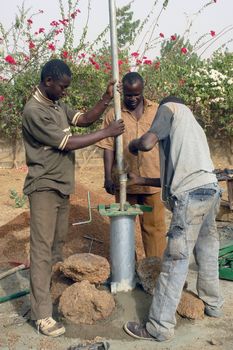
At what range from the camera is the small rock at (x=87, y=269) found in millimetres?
4082

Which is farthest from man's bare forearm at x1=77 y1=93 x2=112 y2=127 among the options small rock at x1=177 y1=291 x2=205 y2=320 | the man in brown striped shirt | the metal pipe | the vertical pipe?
small rock at x1=177 y1=291 x2=205 y2=320

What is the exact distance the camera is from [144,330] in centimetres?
377

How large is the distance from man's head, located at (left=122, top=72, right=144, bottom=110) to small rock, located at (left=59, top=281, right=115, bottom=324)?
1707mm

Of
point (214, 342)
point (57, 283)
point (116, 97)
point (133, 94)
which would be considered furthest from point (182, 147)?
point (57, 283)

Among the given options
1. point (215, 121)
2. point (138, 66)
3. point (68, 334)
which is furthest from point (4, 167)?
point (68, 334)

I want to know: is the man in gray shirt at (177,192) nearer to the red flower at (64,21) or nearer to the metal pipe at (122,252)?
the metal pipe at (122,252)

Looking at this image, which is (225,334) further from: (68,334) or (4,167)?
(4,167)

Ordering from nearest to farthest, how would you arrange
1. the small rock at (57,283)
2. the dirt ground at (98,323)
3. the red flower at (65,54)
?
the dirt ground at (98,323)
the small rock at (57,283)
the red flower at (65,54)

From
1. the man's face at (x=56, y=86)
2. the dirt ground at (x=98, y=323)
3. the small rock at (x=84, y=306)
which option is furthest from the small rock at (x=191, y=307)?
the man's face at (x=56, y=86)

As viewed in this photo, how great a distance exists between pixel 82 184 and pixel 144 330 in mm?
5339

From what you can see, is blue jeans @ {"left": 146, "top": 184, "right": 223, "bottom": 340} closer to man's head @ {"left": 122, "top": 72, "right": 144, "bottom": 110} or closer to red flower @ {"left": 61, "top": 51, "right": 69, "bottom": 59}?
man's head @ {"left": 122, "top": 72, "right": 144, "bottom": 110}

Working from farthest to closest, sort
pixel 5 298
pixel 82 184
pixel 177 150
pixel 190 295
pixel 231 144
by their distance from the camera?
pixel 231 144 < pixel 82 184 < pixel 5 298 < pixel 190 295 < pixel 177 150

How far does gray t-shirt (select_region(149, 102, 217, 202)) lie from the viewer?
3602mm

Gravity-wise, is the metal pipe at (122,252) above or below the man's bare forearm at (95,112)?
below
